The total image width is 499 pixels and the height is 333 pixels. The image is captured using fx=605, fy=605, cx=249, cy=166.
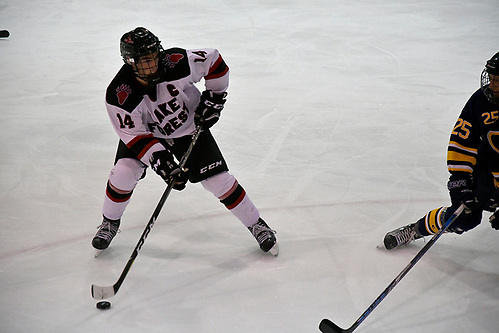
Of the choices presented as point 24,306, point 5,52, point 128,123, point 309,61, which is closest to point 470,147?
point 128,123

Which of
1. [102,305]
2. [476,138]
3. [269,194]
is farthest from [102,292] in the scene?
[476,138]

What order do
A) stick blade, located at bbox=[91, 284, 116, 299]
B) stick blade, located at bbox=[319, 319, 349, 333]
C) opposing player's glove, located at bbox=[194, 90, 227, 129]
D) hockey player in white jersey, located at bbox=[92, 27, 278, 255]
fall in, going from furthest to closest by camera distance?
opposing player's glove, located at bbox=[194, 90, 227, 129] → hockey player in white jersey, located at bbox=[92, 27, 278, 255] → stick blade, located at bbox=[91, 284, 116, 299] → stick blade, located at bbox=[319, 319, 349, 333]

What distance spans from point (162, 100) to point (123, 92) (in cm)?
17

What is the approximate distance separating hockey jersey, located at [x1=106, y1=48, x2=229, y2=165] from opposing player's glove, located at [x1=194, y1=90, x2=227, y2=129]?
0.13ft

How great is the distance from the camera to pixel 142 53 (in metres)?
2.32

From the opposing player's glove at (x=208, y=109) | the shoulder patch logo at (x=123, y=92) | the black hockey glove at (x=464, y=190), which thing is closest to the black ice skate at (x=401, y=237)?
the black hockey glove at (x=464, y=190)

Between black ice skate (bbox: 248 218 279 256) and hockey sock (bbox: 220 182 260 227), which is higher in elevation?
hockey sock (bbox: 220 182 260 227)

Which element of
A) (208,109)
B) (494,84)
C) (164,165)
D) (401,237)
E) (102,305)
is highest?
(494,84)

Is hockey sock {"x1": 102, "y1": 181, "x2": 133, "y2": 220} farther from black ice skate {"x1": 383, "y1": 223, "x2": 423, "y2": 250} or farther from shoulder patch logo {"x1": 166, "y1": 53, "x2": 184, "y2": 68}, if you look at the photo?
black ice skate {"x1": 383, "y1": 223, "x2": 423, "y2": 250}

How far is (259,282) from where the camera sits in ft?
8.18

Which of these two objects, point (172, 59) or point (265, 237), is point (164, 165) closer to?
point (172, 59)

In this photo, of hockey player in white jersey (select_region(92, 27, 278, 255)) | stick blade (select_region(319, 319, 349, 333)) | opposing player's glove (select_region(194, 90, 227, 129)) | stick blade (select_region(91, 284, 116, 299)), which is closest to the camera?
stick blade (select_region(319, 319, 349, 333))

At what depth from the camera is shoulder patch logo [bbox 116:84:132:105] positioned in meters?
2.42

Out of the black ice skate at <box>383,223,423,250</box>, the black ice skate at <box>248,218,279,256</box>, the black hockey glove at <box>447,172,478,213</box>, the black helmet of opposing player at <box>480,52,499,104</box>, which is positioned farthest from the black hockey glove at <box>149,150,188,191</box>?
the black helmet of opposing player at <box>480,52,499,104</box>
